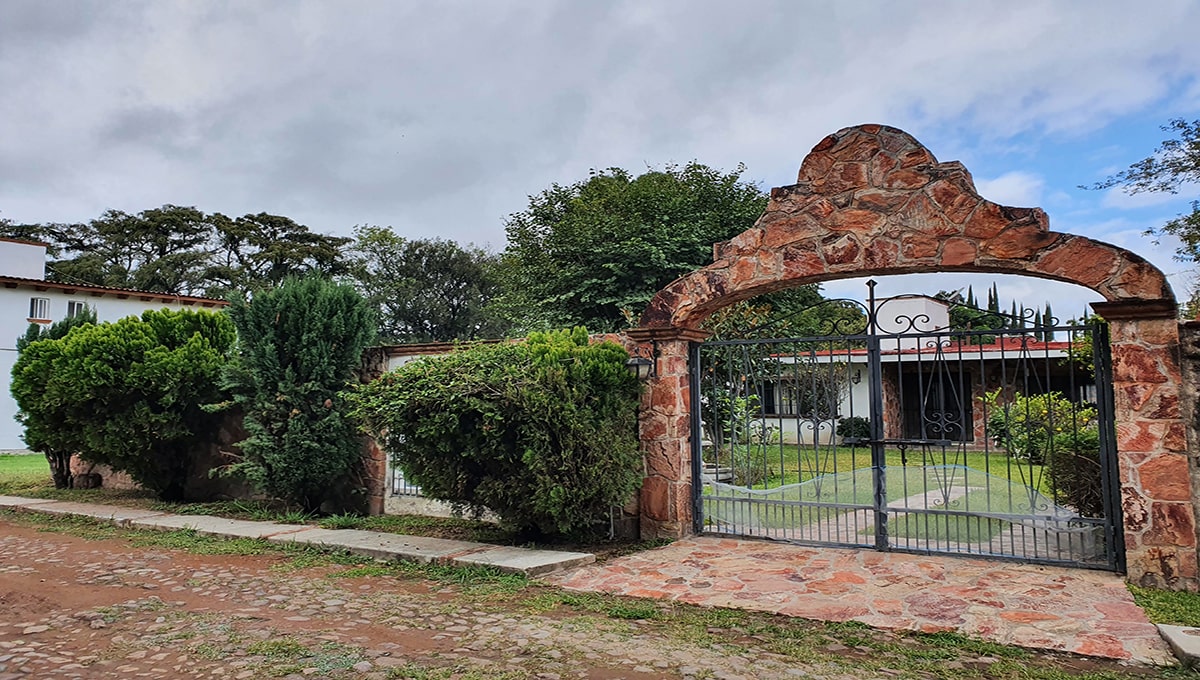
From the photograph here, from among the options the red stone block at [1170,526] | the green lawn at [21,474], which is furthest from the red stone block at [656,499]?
the green lawn at [21,474]

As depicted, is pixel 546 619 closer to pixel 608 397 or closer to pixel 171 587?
pixel 608 397

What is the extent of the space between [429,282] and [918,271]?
108 feet

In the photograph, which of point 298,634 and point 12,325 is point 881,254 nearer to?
point 298,634

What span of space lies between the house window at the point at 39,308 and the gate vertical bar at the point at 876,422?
26.7m

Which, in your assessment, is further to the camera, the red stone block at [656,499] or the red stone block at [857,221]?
the red stone block at [656,499]

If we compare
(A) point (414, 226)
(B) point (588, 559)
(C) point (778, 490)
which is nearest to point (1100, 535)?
(C) point (778, 490)

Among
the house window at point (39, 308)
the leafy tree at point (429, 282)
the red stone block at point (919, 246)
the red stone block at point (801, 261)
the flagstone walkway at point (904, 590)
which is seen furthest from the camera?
the leafy tree at point (429, 282)

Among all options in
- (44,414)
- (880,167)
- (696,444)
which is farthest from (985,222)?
(44,414)

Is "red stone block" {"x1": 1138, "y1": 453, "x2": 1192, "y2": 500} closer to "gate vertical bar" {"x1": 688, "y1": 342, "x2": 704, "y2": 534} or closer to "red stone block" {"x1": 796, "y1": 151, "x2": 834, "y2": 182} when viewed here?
"red stone block" {"x1": 796, "y1": 151, "x2": 834, "y2": 182}

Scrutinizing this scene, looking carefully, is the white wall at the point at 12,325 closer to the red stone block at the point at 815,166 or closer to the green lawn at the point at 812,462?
the green lawn at the point at 812,462

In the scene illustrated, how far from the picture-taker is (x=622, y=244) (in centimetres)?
1731

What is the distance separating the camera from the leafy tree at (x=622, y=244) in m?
17.4

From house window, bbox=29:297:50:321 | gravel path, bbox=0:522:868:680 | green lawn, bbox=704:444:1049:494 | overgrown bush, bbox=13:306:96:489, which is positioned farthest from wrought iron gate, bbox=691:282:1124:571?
house window, bbox=29:297:50:321

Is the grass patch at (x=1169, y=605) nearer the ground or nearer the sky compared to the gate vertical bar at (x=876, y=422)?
nearer the ground
